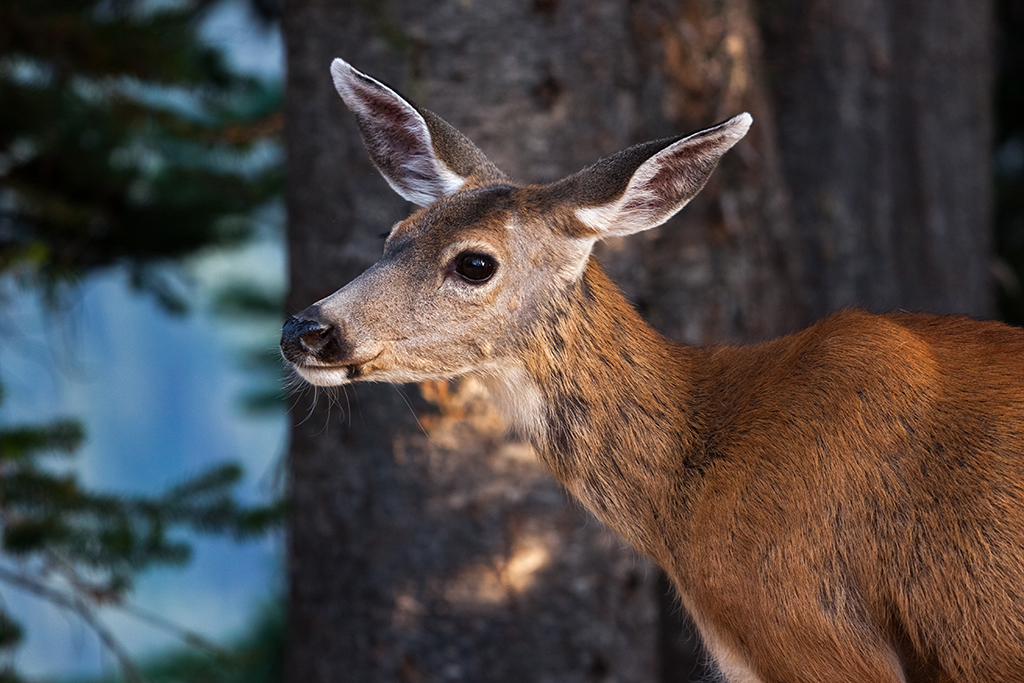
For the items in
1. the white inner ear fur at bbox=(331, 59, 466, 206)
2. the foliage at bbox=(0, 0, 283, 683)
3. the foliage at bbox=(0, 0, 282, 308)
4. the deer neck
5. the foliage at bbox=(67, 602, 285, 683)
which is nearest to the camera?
the deer neck

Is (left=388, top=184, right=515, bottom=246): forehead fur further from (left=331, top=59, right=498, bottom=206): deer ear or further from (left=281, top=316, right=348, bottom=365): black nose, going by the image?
(left=281, top=316, right=348, bottom=365): black nose

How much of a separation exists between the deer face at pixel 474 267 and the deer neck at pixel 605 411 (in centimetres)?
8

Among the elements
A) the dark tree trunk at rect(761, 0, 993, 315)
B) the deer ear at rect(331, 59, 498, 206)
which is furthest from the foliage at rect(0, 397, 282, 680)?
the dark tree trunk at rect(761, 0, 993, 315)

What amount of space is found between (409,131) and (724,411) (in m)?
1.51

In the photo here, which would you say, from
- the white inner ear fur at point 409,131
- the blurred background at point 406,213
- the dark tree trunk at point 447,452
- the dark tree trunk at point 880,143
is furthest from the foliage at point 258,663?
the dark tree trunk at point 880,143

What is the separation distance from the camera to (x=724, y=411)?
3.29m

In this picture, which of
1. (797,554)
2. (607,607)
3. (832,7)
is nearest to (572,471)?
(797,554)

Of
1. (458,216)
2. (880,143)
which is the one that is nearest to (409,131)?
(458,216)

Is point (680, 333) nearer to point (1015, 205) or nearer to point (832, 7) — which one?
point (832, 7)

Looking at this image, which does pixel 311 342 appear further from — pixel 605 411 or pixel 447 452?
pixel 447 452

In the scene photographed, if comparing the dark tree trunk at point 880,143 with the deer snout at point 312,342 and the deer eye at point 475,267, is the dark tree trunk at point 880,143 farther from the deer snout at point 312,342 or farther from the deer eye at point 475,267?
the deer snout at point 312,342

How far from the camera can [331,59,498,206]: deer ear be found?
3494 millimetres

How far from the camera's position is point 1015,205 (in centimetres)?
1045

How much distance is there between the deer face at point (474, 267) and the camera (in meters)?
3.11
